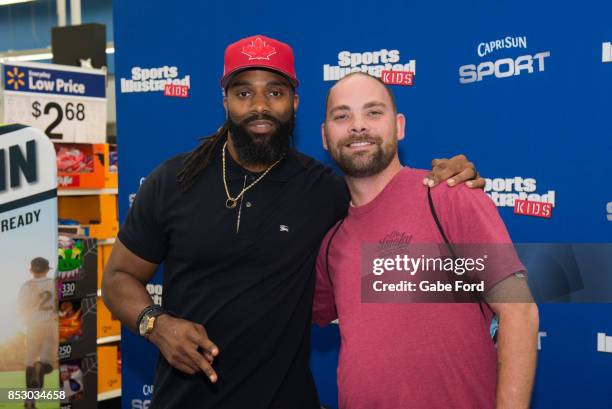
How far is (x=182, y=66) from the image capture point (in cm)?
361

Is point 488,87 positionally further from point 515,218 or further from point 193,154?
point 193,154

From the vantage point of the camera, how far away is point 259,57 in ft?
6.98

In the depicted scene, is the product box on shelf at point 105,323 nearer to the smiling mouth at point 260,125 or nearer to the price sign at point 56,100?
the price sign at point 56,100

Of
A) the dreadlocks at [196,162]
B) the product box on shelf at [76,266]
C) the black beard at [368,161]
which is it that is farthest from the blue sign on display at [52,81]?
the black beard at [368,161]

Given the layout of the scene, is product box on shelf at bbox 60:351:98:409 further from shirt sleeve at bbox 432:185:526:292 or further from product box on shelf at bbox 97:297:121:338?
shirt sleeve at bbox 432:185:526:292

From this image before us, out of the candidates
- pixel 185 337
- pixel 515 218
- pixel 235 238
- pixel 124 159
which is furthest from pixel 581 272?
pixel 124 159

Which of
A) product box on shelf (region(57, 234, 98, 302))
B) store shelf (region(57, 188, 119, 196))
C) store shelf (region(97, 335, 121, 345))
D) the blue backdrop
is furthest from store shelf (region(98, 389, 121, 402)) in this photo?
the blue backdrop

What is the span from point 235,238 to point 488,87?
146 centimetres

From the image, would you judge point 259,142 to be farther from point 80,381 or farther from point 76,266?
point 80,381

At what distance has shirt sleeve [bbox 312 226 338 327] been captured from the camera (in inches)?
85.7

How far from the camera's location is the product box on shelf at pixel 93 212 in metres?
5.13

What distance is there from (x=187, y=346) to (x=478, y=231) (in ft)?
2.82

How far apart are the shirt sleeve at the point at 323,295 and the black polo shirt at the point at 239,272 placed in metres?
0.04

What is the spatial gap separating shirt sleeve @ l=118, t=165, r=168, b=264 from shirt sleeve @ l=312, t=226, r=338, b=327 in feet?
1.66
